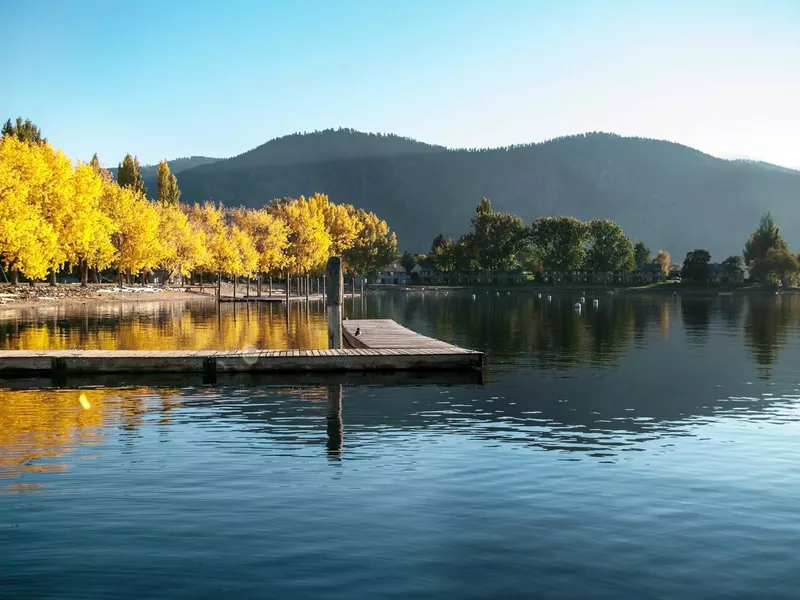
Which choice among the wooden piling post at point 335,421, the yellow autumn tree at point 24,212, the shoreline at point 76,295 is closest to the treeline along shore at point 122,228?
the yellow autumn tree at point 24,212

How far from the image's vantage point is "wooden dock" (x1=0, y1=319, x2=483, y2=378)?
3275 centimetres

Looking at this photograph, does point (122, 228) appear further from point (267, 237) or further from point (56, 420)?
point (56, 420)

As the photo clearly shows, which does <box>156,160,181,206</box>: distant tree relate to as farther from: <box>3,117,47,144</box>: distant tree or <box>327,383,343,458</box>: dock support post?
<box>327,383,343,458</box>: dock support post

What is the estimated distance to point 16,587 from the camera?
10.6 meters

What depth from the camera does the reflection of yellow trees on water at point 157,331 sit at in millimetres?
44531

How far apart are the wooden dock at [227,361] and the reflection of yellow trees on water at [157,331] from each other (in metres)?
8.59

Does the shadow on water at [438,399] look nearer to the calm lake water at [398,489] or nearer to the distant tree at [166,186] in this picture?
the calm lake water at [398,489]

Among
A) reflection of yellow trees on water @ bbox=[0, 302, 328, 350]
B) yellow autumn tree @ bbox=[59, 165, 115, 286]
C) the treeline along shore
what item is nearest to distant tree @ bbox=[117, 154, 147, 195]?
the treeline along shore

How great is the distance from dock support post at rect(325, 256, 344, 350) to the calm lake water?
641cm

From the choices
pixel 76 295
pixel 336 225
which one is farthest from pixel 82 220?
pixel 336 225

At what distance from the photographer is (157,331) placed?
54500 millimetres

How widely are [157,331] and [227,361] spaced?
23.3m

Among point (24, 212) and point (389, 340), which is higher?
point (24, 212)

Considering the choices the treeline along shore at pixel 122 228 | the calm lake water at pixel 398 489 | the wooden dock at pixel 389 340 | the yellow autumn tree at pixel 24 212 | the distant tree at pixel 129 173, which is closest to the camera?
the calm lake water at pixel 398 489
